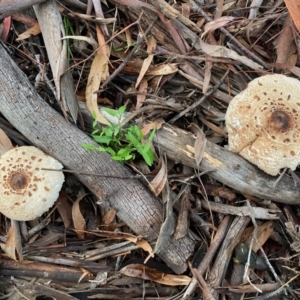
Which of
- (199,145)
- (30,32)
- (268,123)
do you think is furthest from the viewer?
(30,32)

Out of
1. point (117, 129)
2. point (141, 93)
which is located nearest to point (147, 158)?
point (117, 129)

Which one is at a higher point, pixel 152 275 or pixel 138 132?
pixel 138 132

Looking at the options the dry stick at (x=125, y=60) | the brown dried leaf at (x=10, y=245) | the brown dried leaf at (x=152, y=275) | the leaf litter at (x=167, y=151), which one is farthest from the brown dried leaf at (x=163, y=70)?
the brown dried leaf at (x=10, y=245)

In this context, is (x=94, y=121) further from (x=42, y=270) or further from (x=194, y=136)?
(x=42, y=270)

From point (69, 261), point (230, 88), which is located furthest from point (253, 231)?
point (69, 261)

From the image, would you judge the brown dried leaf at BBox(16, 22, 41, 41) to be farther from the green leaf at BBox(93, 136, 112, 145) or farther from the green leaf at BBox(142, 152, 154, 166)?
the green leaf at BBox(142, 152, 154, 166)

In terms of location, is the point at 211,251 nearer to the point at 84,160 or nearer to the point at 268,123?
the point at 268,123
